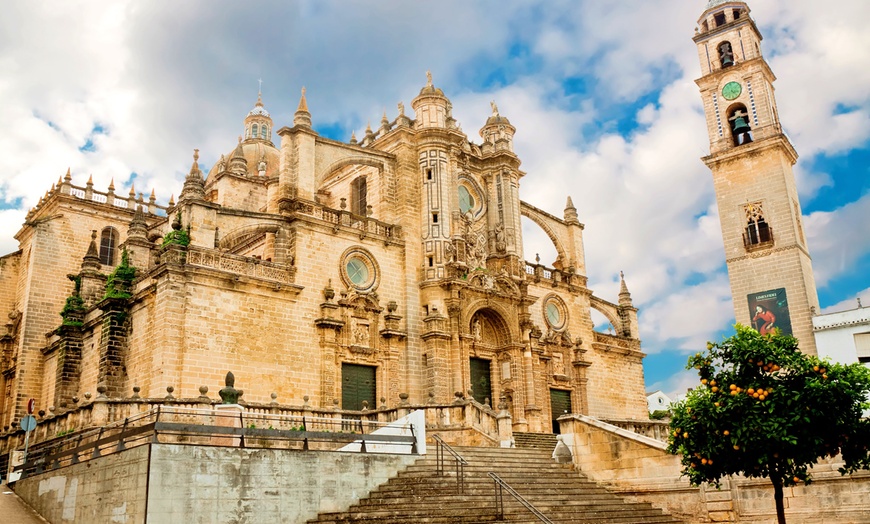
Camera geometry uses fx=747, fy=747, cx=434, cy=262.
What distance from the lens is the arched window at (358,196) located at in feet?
98.0

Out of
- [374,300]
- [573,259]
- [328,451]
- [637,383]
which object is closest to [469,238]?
[374,300]

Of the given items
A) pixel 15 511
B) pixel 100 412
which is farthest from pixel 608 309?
pixel 15 511

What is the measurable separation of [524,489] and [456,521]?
3.13 meters

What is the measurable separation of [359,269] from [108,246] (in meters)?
15.3

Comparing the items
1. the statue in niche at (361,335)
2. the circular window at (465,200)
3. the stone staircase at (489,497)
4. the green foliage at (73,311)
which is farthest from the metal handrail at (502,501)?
the green foliage at (73,311)

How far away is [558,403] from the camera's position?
3130cm

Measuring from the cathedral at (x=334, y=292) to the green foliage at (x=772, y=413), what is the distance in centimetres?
888

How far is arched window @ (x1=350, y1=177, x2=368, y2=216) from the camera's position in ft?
98.0

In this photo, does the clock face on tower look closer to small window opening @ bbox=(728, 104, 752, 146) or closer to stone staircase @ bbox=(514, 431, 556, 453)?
small window opening @ bbox=(728, 104, 752, 146)

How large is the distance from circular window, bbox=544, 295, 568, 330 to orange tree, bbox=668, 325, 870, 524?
751 inches

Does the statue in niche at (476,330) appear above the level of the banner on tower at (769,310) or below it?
below

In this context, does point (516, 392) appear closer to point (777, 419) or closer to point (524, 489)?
point (524, 489)

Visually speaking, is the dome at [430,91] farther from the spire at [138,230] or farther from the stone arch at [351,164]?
the spire at [138,230]

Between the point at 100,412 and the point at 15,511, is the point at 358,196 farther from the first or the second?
the point at 15,511
